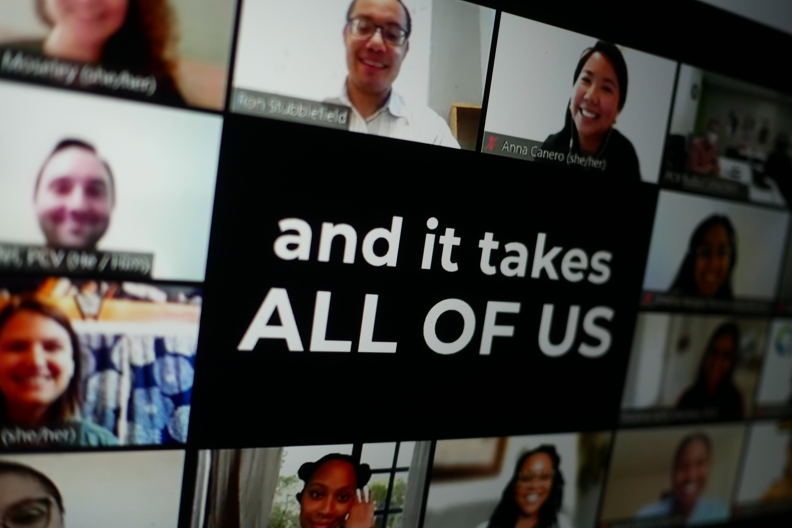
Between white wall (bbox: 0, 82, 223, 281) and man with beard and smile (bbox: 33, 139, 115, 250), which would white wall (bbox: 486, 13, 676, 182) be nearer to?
white wall (bbox: 0, 82, 223, 281)

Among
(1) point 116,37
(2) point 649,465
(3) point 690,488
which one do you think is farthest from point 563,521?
(1) point 116,37

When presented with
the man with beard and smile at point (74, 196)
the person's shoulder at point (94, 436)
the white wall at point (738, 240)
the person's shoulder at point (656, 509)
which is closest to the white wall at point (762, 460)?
the person's shoulder at point (656, 509)

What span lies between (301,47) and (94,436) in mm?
891

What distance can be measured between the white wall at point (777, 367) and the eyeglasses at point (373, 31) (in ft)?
5.05

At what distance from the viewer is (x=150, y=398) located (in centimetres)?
115

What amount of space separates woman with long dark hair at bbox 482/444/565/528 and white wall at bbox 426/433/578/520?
0.06 ft

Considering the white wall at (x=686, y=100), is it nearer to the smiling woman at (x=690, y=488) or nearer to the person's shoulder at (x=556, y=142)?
the person's shoulder at (x=556, y=142)

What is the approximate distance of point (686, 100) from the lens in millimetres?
1596

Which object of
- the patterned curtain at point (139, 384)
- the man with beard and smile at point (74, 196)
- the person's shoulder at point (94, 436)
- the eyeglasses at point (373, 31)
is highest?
the eyeglasses at point (373, 31)

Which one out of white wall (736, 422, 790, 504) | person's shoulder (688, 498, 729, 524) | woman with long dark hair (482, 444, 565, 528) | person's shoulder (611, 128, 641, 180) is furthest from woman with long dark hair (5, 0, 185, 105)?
white wall (736, 422, 790, 504)

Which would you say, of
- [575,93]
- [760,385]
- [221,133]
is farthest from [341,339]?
[760,385]

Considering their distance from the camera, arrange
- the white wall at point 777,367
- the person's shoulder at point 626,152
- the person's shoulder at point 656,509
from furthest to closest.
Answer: the white wall at point 777,367
the person's shoulder at point 656,509
the person's shoulder at point 626,152

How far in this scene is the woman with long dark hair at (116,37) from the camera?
3.35ft

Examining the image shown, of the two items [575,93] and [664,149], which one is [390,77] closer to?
[575,93]
